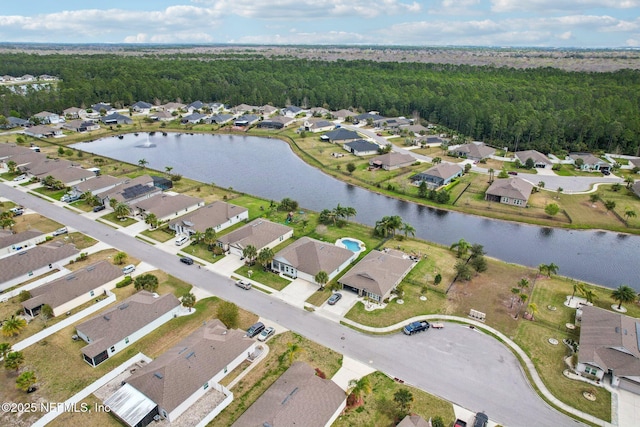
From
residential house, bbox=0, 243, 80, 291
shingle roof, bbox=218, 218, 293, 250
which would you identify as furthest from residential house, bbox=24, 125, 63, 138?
shingle roof, bbox=218, 218, 293, 250

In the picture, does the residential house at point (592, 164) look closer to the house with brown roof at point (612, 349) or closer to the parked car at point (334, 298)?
the house with brown roof at point (612, 349)

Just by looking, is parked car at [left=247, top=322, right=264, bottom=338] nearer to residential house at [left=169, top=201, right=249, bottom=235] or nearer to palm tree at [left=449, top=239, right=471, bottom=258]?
residential house at [left=169, top=201, right=249, bottom=235]

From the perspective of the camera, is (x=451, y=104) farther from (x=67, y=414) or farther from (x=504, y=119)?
(x=67, y=414)

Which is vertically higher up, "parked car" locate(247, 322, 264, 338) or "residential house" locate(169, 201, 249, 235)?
"residential house" locate(169, 201, 249, 235)

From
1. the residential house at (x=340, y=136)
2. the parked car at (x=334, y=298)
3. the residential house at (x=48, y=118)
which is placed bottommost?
the parked car at (x=334, y=298)

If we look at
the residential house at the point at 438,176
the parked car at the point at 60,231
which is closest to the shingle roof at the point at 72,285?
the parked car at the point at 60,231

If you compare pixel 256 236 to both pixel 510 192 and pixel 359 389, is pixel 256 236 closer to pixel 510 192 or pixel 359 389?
pixel 359 389
